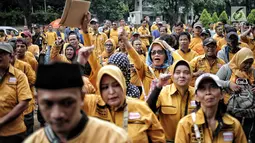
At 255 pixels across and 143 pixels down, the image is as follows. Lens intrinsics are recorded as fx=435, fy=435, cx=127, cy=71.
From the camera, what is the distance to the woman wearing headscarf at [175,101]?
4.68 meters

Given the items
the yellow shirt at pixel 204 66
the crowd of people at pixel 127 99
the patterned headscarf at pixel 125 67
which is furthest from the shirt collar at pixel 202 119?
the yellow shirt at pixel 204 66

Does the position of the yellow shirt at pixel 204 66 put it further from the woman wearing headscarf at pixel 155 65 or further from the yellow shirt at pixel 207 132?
the yellow shirt at pixel 207 132

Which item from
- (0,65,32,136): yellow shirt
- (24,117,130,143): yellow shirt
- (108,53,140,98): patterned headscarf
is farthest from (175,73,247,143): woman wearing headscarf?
(0,65,32,136): yellow shirt

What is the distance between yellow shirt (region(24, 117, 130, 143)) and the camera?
2387 mm

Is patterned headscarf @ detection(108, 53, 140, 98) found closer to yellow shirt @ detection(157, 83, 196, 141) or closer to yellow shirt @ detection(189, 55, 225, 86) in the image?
yellow shirt @ detection(157, 83, 196, 141)

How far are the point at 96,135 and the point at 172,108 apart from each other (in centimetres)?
237

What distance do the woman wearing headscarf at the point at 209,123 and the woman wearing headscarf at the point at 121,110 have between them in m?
0.28

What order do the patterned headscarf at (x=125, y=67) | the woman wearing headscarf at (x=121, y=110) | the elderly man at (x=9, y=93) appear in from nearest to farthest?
the woman wearing headscarf at (x=121, y=110) → the patterned headscarf at (x=125, y=67) → the elderly man at (x=9, y=93)

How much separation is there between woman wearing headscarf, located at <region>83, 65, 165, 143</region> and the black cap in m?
1.19

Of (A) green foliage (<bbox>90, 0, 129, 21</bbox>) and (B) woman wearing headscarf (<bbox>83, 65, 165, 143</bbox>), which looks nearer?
(B) woman wearing headscarf (<bbox>83, 65, 165, 143</bbox>)

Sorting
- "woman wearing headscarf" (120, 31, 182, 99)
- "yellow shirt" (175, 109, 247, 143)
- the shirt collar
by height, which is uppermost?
"woman wearing headscarf" (120, 31, 182, 99)

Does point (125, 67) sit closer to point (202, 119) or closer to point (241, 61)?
point (202, 119)

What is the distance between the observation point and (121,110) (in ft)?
12.3

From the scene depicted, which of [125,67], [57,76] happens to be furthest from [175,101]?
[57,76]
